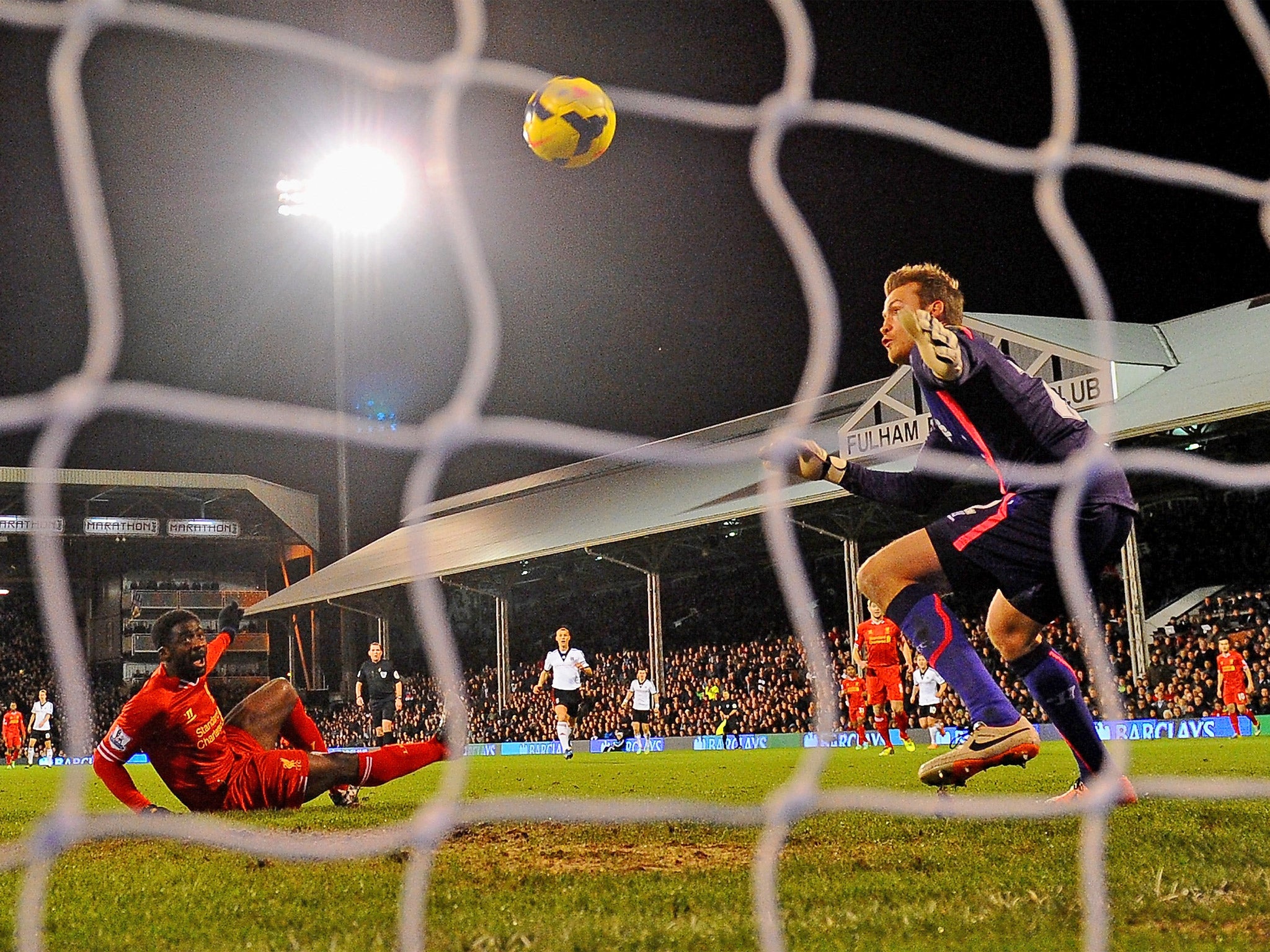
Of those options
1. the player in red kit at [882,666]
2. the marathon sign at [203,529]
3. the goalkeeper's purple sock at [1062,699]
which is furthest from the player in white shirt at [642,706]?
the marathon sign at [203,529]

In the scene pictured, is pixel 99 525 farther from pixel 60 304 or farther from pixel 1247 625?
pixel 1247 625

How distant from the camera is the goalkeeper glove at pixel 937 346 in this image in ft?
15.2

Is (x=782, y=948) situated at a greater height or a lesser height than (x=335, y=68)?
lesser

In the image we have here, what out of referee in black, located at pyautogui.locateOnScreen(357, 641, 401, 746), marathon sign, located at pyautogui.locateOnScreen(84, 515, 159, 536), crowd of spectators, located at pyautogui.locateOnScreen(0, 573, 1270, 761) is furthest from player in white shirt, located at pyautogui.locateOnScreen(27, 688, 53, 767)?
marathon sign, located at pyautogui.locateOnScreen(84, 515, 159, 536)

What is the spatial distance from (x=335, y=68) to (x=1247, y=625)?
1786 cm

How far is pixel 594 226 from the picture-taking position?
109 ft

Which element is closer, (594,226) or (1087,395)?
(1087,395)

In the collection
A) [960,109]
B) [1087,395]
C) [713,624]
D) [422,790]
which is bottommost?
[422,790]

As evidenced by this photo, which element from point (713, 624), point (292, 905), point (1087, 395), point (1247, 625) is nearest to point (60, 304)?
point (713, 624)

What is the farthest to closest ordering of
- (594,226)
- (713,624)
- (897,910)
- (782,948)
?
(594,226), (713,624), (897,910), (782,948)

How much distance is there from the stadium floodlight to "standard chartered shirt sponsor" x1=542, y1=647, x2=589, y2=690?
13143 millimetres

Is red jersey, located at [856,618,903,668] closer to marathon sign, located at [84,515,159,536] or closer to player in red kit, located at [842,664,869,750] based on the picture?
player in red kit, located at [842,664,869,750]

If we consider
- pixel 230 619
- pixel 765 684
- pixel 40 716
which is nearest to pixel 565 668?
pixel 765 684

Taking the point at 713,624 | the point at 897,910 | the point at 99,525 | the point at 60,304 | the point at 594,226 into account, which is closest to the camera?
the point at 897,910
